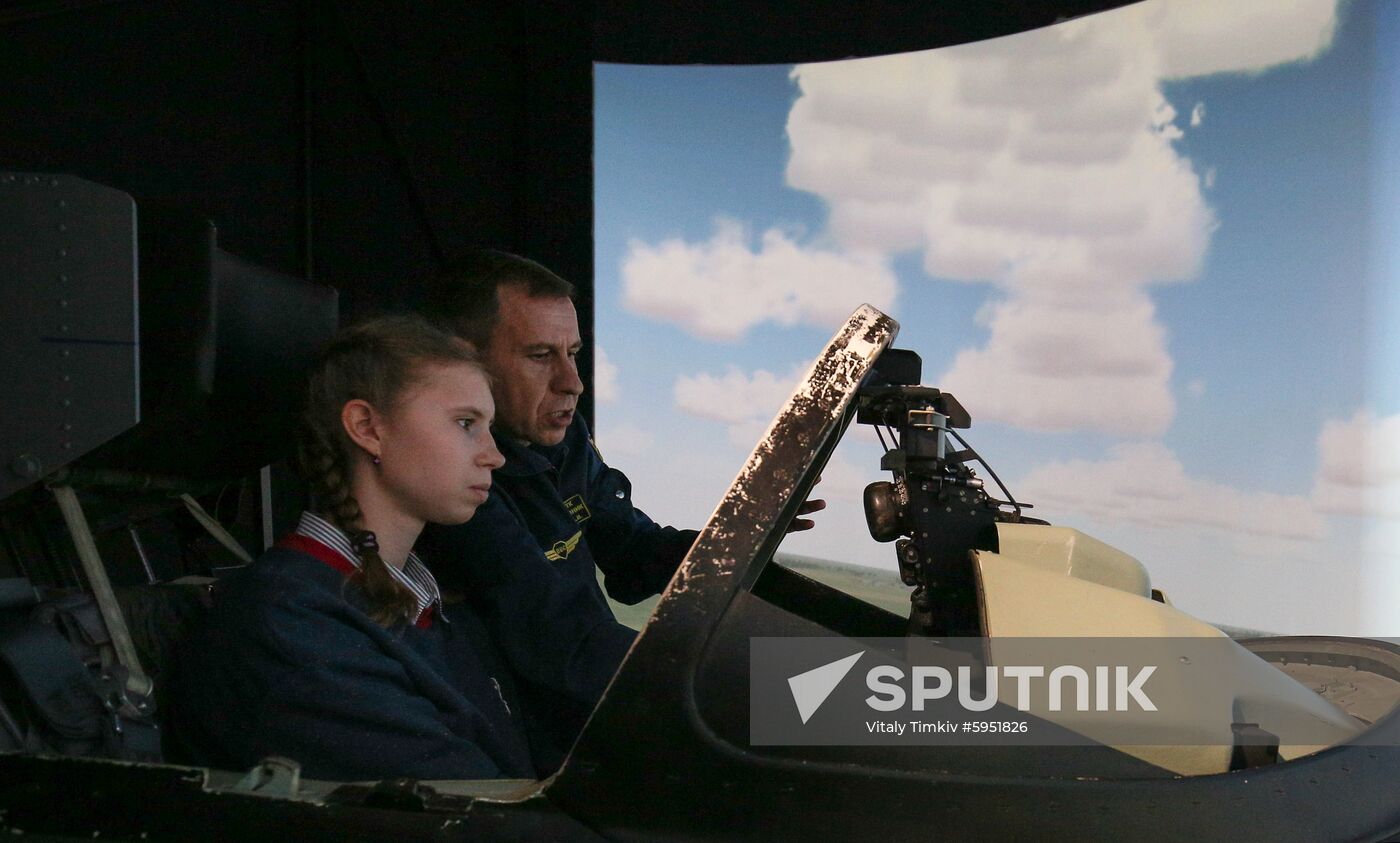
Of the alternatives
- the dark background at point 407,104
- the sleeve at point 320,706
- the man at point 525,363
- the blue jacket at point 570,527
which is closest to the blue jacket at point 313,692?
the sleeve at point 320,706

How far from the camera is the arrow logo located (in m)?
0.88

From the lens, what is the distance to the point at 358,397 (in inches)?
47.9

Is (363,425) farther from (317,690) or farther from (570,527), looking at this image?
(570,527)

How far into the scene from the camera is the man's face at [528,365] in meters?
1.68

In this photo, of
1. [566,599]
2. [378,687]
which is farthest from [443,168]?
[378,687]

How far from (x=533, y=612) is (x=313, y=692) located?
0.46 meters

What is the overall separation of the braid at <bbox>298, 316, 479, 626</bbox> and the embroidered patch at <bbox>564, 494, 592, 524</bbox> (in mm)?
593

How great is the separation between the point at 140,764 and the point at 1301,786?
3.24 ft

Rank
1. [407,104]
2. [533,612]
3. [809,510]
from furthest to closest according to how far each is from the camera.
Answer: [407,104], [809,510], [533,612]

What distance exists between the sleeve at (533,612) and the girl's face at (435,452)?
23cm

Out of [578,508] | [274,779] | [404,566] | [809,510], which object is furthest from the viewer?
[578,508]

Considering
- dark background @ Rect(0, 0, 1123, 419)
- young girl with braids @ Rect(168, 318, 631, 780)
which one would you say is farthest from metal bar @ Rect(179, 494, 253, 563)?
dark background @ Rect(0, 0, 1123, 419)

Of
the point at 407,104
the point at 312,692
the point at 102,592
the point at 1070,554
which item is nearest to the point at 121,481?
the point at 102,592

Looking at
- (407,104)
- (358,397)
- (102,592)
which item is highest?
(407,104)
